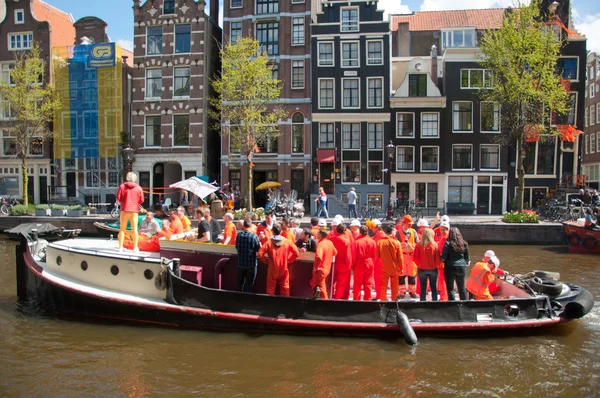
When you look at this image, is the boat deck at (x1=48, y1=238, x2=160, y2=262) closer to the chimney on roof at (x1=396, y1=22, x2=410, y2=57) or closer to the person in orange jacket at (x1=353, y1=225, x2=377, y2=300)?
the person in orange jacket at (x1=353, y1=225, x2=377, y2=300)

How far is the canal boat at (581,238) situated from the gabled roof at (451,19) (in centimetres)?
1983

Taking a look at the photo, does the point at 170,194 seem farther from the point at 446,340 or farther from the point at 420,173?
the point at 446,340

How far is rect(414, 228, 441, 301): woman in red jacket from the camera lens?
919cm

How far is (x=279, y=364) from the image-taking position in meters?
8.25

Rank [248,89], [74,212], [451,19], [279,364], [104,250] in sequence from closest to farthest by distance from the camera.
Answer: [279,364], [104,250], [74,212], [248,89], [451,19]

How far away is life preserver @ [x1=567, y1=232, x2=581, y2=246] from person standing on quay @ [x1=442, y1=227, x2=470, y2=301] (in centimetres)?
1344

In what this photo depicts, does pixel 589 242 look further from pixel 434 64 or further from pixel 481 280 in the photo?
pixel 434 64

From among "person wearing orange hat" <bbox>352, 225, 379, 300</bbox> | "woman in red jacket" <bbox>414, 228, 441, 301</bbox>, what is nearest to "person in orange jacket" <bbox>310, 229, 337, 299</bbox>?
"person wearing orange hat" <bbox>352, 225, 379, 300</bbox>

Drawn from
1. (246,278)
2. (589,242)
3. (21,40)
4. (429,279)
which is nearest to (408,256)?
(429,279)

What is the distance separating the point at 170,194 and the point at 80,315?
24424 mm

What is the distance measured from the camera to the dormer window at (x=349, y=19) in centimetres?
3225

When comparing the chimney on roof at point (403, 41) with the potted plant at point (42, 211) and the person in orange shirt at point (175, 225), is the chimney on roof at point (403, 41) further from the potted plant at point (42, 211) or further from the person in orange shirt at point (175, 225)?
the person in orange shirt at point (175, 225)

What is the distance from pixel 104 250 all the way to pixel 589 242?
60.5 ft

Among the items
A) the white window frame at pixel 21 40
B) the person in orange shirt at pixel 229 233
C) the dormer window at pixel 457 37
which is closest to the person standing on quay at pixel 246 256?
the person in orange shirt at pixel 229 233
